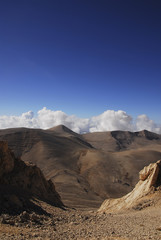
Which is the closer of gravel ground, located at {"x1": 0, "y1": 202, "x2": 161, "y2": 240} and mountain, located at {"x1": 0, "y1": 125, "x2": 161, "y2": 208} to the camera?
gravel ground, located at {"x1": 0, "y1": 202, "x2": 161, "y2": 240}

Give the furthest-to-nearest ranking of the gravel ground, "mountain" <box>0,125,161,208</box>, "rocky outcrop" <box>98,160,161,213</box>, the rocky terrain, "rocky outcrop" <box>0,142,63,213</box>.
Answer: "mountain" <box>0,125,161,208</box> → "rocky outcrop" <box>98,160,161,213</box> → "rocky outcrop" <box>0,142,63,213</box> → the rocky terrain → the gravel ground

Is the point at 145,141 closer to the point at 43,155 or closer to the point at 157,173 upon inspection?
the point at 43,155

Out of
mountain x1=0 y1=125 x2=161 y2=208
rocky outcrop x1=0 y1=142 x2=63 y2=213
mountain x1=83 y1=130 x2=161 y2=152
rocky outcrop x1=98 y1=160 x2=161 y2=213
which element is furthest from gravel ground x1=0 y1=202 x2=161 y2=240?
mountain x1=83 y1=130 x2=161 y2=152

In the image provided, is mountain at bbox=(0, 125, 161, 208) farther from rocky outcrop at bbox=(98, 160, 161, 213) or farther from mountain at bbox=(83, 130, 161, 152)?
mountain at bbox=(83, 130, 161, 152)

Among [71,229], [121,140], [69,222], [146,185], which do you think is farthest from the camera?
[121,140]

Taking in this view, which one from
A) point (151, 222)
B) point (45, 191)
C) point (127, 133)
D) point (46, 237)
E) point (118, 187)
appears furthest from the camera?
point (127, 133)

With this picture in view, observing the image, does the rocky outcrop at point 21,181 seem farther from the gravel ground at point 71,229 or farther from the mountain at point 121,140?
the mountain at point 121,140

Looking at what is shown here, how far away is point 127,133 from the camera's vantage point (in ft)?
608

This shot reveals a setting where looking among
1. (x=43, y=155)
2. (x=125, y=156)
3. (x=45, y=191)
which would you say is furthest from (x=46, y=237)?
(x=125, y=156)

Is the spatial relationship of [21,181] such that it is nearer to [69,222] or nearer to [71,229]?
[69,222]

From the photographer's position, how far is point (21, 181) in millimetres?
17594

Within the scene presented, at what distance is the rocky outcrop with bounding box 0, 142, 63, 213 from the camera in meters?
13.3

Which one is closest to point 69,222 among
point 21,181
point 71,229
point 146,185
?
point 71,229

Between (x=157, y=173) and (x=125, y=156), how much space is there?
2419 inches
